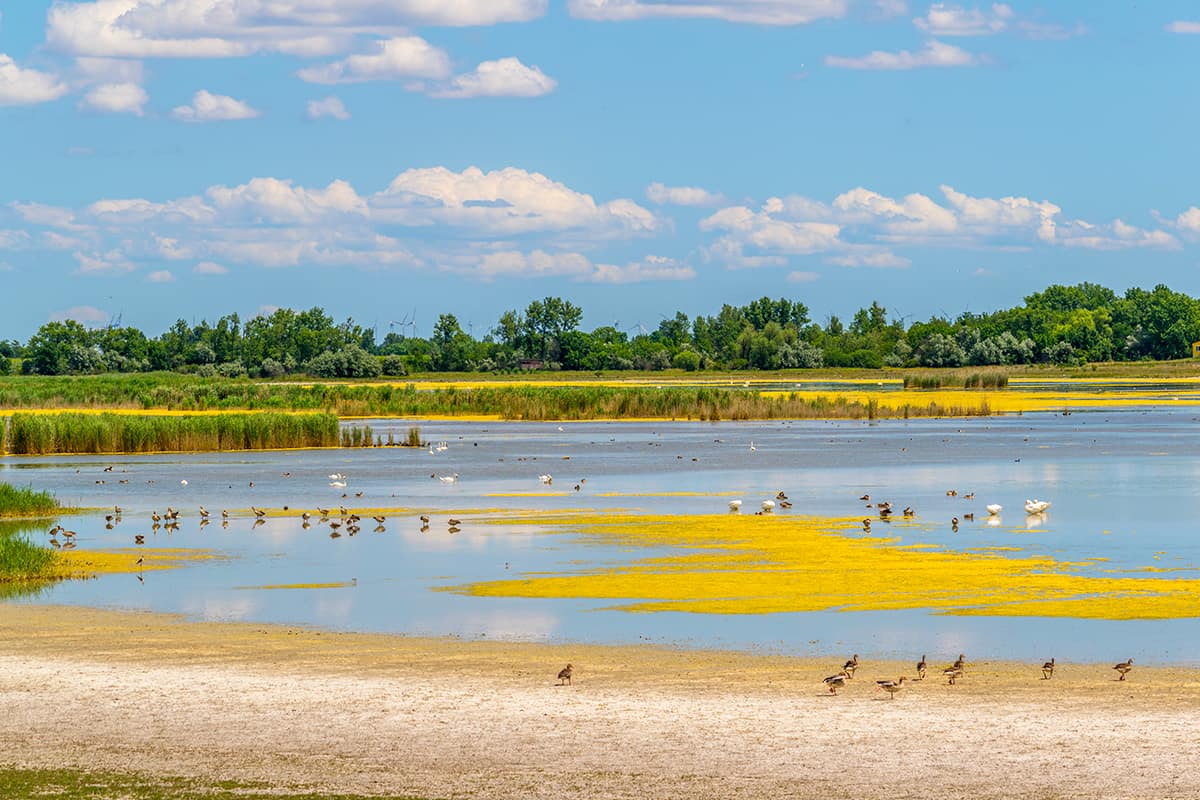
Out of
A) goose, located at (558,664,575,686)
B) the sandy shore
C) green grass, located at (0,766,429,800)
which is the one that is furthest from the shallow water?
green grass, located at (0,766,429,800)

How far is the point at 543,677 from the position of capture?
15.4 metres

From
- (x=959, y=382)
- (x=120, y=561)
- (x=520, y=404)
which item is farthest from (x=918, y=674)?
(x=959, y=382)

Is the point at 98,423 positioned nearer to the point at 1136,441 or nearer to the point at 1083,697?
the point at 1136,441

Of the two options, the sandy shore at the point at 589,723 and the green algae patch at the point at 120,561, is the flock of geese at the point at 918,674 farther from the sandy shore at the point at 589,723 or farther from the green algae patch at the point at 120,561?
the green algae patch at the point at 120,561

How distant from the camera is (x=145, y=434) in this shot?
56344mm

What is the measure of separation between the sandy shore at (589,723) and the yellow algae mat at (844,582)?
394 centimetres

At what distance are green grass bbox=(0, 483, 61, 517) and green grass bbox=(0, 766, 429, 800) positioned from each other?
21841 millimetres

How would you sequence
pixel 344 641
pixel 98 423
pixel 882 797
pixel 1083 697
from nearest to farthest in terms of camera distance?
pixel 882 797
pixel 1083 697
pixel 344 641
pixel 98 423

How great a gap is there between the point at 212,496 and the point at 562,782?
28402 millimetres

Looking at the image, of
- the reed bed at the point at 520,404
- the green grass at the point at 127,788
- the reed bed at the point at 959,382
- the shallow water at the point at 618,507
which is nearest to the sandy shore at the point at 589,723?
the green grass at the point at 127,788

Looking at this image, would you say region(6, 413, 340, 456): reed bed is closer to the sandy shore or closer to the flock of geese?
the sandy shore

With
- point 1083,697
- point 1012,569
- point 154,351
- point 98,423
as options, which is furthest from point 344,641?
point 154,351

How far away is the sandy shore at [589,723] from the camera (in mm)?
11422

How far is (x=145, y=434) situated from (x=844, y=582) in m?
38.7
